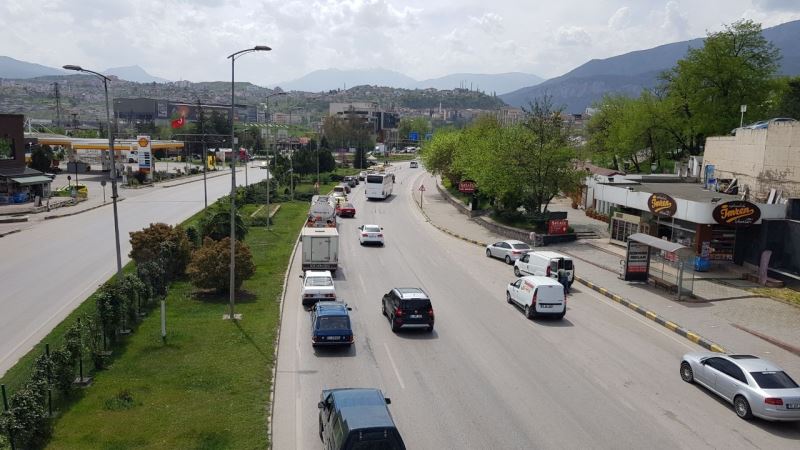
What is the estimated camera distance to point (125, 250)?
36.2m

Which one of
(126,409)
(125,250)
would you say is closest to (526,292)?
(126,409)

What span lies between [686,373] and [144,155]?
76515 mm

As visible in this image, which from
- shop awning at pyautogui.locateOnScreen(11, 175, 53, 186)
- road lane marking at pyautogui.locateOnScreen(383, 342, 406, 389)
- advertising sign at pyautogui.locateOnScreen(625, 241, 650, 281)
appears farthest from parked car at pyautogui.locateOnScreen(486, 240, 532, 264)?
shop awning at pyautogui.locateOnScreen(11, 175, 53, 186)

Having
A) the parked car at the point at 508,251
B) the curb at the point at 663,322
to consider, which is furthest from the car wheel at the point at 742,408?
the parked car at the point at 508,251

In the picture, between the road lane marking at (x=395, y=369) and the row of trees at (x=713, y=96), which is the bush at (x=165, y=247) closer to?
the road lane marking at (x=395, y=369)

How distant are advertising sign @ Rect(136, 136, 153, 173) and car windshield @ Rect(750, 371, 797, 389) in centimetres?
7698

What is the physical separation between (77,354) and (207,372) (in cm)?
329

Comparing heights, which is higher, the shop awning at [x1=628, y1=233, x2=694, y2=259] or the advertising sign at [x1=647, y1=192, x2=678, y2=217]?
the advertising sign at [x1=647, y1=192, x2=678, y2=217]

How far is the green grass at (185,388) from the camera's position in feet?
42.1

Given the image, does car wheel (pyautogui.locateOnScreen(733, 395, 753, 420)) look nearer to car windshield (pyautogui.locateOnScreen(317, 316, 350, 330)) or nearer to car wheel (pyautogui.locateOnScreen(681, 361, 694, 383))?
car wheel (pyautogui.locateOnScreen(681, 361, 694, 383))

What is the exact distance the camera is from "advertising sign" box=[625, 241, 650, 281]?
2984cm

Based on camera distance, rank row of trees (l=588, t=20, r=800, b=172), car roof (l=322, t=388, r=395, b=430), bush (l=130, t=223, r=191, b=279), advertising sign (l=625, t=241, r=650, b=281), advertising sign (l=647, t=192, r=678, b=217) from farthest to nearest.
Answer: row of trees (l=588, t=20, r=800, b=172), advertising sign (l=647, t=192, r=678, b=217), advertising sign (l=625, t=241, r=650, b=281), bush (l=130, t=223, r=191, b=279), car roof (l=322, t=388, r=395, b=430)

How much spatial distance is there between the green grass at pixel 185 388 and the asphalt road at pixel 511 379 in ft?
2.34

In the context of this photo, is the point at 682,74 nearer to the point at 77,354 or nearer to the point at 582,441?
the point at 582,441
